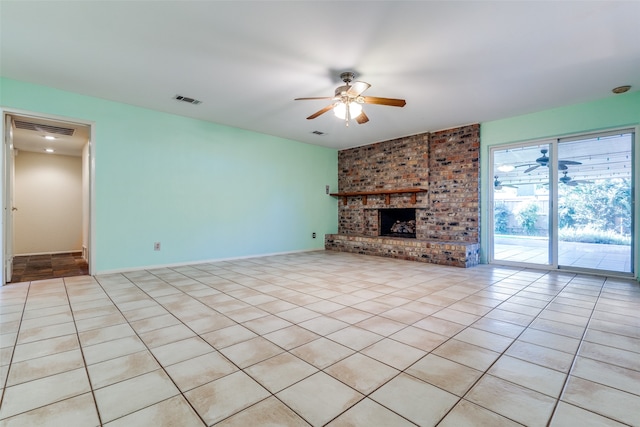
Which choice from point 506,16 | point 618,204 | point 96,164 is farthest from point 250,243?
point 618,204

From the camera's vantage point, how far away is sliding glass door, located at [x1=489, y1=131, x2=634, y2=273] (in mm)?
4266

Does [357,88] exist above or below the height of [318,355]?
above

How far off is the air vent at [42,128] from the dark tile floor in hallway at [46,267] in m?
2.19

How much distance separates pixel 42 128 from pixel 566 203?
822cm

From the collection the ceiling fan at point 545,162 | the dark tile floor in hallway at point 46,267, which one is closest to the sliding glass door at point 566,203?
the ceiling fan at point 545,162

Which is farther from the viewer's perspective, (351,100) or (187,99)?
(187,99)

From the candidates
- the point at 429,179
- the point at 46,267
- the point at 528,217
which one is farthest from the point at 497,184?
the point at 46,267

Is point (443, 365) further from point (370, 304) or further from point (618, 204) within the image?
point (618, 204)

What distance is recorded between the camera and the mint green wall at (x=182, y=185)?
170 inches

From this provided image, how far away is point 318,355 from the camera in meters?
1.92

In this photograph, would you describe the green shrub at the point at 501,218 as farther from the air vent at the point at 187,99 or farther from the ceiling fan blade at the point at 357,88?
the air vent at the point at 187,99

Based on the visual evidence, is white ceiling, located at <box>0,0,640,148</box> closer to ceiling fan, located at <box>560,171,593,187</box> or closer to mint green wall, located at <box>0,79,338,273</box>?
mint green wall, located at <box>0,79,338,273</box>

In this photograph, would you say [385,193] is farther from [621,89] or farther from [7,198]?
[7,198]

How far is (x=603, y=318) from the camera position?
8.53ft
